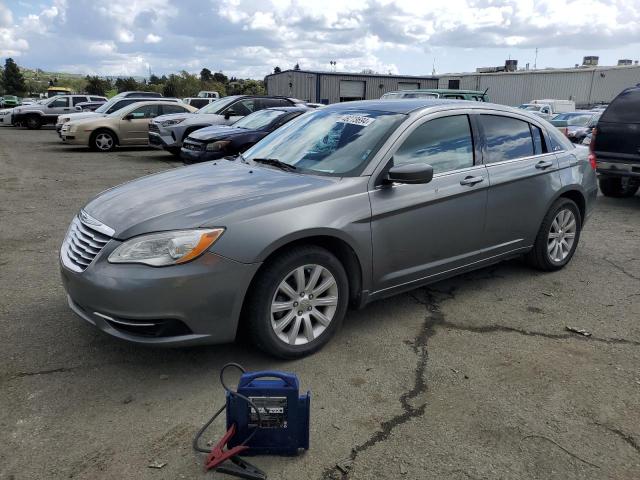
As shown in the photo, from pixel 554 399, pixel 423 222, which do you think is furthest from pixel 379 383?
pixel 423 222

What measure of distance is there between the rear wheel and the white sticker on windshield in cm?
1372

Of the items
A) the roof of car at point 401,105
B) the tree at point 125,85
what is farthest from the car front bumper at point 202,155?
the tree at point 125,85

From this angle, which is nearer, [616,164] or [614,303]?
[614,303]

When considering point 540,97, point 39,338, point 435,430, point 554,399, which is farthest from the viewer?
point 540,97

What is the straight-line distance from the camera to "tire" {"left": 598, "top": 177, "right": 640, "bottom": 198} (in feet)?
31.4

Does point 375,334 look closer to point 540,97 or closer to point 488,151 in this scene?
point 488,151

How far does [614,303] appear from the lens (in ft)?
15.0

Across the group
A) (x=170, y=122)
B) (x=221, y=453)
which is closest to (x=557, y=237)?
(x=221, y=453)

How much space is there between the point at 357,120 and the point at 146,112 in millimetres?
13675

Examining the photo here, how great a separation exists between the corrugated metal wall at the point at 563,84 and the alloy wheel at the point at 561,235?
135 feet

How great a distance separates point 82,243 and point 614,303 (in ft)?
13.8

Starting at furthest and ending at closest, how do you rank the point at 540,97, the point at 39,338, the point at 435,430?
1. the point at 540,97
2. the point at 39,338
3. the point at 435,430

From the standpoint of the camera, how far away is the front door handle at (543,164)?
4812mm

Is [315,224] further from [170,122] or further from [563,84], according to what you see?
[563,84]
